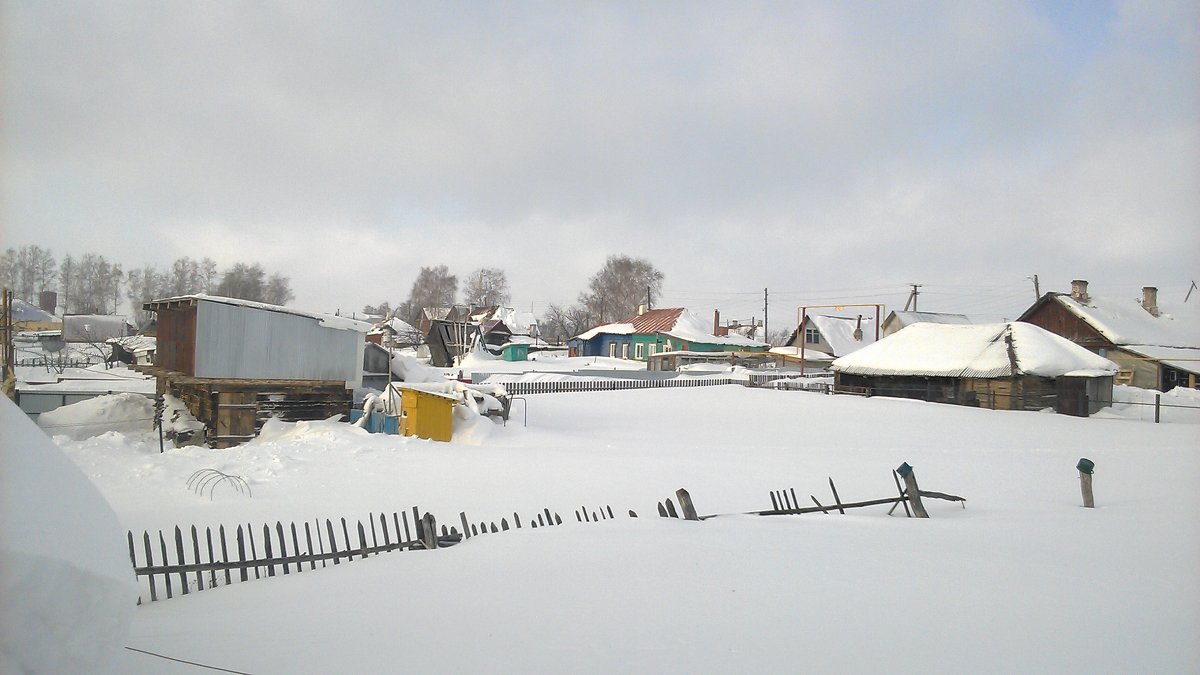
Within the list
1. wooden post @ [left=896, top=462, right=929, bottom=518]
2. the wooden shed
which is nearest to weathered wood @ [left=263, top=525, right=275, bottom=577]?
wooden post @ [left=896, top=462, right=929, bottom=518]

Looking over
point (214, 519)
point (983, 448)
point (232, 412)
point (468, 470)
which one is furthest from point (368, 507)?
point (983, 448)

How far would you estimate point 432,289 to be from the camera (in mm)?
94375

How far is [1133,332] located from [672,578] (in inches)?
1761

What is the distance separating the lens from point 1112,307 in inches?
1572

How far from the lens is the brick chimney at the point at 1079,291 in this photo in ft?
132

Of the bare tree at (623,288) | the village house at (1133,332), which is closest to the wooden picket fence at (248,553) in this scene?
the village house at (1133,332)

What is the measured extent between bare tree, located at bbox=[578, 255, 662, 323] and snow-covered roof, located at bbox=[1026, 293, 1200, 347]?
150ft

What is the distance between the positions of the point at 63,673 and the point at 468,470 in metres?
10.2

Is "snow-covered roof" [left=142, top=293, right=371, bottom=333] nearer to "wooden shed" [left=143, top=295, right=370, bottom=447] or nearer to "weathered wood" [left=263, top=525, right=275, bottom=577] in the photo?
"wooden shed" [left=143, top=295, right=370, bottom=447]

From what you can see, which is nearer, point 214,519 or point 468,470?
point 214,519

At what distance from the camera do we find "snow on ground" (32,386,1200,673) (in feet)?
12.8

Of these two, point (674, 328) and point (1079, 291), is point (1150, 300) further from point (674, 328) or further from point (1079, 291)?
point (674, 328)

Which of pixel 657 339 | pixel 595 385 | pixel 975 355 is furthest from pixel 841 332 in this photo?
pixel 595 385

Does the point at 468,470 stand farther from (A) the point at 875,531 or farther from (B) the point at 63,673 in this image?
(B) the point at 63,673
